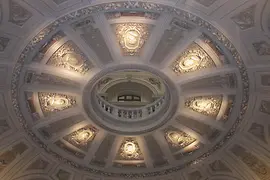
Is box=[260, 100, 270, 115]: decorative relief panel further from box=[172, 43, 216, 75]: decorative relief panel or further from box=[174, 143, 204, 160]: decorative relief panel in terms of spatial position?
box=[174, 143, 204, 160]: decorative relief panel

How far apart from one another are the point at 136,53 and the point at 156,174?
6593 millimetres

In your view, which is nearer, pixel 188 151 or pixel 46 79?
pixel 46 79

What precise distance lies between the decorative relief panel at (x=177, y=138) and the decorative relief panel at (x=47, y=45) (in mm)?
6196

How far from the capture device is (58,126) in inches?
831

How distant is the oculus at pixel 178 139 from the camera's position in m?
21.7

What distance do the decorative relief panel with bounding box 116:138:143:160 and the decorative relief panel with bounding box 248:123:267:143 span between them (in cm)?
465

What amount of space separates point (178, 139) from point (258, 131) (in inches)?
127

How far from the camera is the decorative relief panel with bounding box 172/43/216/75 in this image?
60.2 ft

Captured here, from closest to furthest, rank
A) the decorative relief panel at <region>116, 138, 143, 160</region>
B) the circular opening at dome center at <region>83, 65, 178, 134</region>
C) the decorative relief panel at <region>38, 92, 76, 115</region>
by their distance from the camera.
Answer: the circular opening at dome center at <region>83, 65, 178, 134</region> < the decorative relief panel at <region>38, 92, 76, 115</region> < the decorative relief panel at <region>116, 138, 143, 160</region>

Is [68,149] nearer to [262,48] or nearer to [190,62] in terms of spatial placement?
[190,62]

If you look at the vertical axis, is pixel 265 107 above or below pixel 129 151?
above

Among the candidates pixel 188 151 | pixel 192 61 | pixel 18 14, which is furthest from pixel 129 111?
pixel 18 14

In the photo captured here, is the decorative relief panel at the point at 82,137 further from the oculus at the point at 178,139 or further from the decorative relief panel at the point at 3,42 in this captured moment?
the decorative relief panel at the point at 3,42

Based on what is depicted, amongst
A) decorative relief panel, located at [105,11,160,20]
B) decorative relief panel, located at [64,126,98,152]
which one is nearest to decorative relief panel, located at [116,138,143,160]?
decorative relief panel, located at [64,126,98,152]
